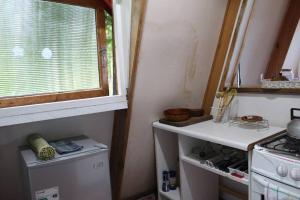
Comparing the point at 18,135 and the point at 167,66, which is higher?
the point at 167,66

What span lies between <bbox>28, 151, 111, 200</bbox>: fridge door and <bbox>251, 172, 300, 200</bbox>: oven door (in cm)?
89

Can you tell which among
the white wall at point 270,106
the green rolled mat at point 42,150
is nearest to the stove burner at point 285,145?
the white wall at point 270,106

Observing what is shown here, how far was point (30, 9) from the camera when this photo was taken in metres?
1.63

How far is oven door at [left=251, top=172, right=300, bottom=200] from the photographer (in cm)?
114

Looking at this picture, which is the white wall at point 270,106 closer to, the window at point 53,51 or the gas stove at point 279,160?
the gas stove at point 279,160

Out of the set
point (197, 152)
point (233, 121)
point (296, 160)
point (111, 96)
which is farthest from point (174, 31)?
point (296, 160)

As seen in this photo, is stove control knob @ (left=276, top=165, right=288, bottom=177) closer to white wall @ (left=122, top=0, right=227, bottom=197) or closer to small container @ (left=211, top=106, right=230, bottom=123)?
small container @ (left=211, top=106, right=230, bottom=123)

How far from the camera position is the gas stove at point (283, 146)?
3.95ft

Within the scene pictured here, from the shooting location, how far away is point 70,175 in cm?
149

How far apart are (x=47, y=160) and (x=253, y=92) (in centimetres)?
150

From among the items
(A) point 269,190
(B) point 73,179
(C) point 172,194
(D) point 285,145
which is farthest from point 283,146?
(B) point 73,179

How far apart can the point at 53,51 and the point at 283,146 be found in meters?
1.55

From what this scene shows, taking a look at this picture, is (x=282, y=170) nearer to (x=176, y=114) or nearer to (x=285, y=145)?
(x=285, y=145)

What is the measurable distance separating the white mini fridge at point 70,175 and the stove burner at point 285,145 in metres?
0.98
